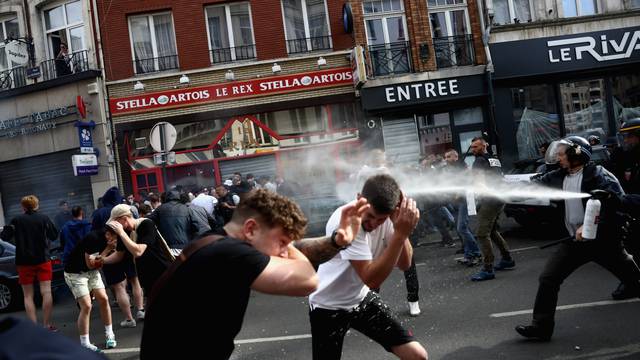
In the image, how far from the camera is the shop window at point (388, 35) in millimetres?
16312

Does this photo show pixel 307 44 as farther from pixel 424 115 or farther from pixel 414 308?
pixel 414 308

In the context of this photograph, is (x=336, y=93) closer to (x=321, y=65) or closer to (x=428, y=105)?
(x=321, y=65)

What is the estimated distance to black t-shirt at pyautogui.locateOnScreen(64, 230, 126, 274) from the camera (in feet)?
20.2

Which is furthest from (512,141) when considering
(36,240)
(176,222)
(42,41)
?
(42,41)

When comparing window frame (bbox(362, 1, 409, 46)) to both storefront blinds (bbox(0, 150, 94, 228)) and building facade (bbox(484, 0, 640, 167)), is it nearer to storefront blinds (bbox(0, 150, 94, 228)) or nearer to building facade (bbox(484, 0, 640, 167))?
building facade (bbox(484, 0, 640, 167))

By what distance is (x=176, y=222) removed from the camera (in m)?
7.53

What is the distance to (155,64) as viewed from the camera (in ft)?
55.1

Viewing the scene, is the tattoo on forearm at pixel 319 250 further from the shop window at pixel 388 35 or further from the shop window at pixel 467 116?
the shop window at pixel 467 116

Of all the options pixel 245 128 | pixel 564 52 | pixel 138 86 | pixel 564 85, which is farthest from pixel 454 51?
pixel 138 86

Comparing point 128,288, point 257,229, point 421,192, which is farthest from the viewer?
point 421,192

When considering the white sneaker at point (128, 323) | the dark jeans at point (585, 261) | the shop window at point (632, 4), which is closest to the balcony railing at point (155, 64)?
the white sneaker at point (128, 323)

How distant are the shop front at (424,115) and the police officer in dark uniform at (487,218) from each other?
821 centimetres

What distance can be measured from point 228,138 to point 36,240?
31.0ft

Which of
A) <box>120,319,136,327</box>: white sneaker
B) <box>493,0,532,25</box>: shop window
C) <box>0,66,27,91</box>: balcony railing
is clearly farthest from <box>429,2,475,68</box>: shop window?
<box>0,66,27,91</box>: balcony railing
